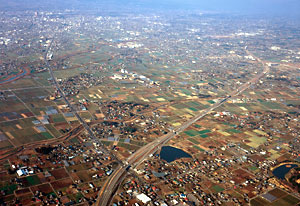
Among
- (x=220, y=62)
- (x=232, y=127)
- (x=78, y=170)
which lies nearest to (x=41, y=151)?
(x=78, y=170)

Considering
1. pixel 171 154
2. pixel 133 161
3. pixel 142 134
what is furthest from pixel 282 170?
pixel 142 134

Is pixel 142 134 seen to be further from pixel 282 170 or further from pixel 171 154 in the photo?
pixel 282 170

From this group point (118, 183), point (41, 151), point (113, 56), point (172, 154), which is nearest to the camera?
point (118, 183)

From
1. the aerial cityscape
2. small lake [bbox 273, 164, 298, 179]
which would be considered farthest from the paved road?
small lake [bbox 273, 164, 298, 179]

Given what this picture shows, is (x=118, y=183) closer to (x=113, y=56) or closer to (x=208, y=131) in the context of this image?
(x=208, y=131)

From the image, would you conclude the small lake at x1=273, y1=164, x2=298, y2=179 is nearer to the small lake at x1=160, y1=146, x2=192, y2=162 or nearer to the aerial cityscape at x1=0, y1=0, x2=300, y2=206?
the aerial cityscape at x1=0, y1=0, x2=300, y2=206

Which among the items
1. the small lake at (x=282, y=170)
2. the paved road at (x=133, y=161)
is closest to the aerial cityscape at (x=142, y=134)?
the paved road at (x=133, y=161)
